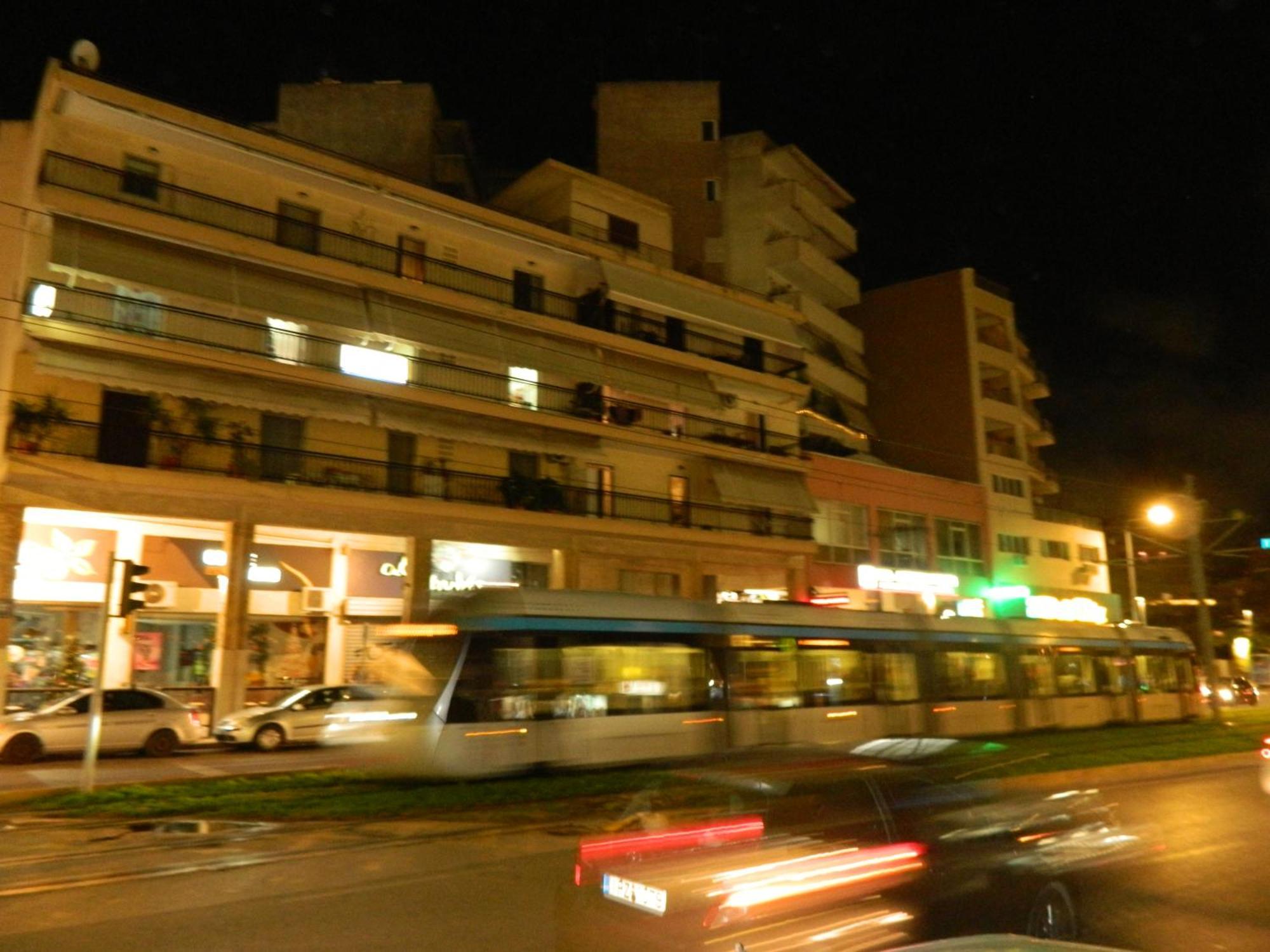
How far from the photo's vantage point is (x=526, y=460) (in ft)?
103

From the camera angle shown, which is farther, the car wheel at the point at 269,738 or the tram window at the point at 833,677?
the car wheel at the point at 269,738

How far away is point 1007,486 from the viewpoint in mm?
47781

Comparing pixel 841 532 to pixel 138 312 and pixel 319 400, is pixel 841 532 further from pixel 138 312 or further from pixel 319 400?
pixel 138 312


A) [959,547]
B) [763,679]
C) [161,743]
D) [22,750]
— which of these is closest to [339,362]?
[161,743]

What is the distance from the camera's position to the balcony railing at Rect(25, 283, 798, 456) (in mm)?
23109

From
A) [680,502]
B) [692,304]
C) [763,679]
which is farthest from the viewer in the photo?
[692,304]

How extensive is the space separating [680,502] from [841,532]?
8757 mm

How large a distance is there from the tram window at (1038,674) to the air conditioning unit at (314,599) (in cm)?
1881

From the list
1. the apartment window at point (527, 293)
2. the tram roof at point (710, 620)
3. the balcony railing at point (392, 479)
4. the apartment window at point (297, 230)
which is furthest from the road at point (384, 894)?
the apartment window at point (527, 293)

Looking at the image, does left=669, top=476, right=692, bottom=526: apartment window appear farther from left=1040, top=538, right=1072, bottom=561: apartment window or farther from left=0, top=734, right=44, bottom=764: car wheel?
left=1040, top=538, right=1072, bottom=561: apartment window

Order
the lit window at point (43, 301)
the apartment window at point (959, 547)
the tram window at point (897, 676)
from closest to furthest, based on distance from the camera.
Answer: the tram window at point (897, 676) < the lit window at point (43, 301) < the apartment window at point (959, 547)

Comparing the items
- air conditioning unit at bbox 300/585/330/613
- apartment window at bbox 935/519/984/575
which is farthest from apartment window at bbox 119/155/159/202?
apartment window at bbox 935/519/984/575

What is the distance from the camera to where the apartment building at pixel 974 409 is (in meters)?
46.7

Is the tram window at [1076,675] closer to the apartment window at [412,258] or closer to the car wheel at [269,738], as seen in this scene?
the car wheel at [269,738]
